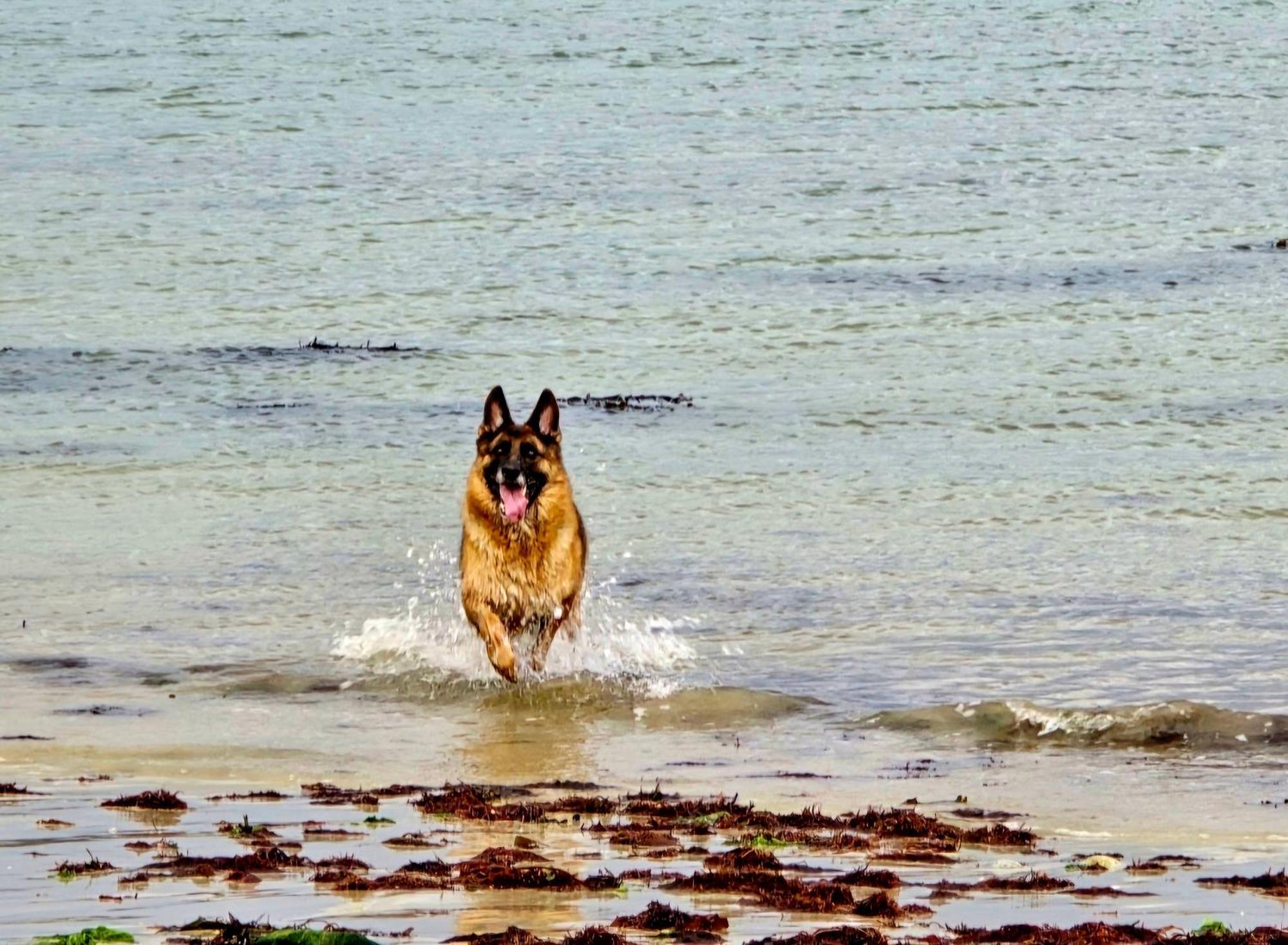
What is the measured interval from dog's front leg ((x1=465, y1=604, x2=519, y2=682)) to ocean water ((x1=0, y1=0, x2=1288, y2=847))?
0.12 meters

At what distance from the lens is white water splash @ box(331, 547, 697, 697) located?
453 inches

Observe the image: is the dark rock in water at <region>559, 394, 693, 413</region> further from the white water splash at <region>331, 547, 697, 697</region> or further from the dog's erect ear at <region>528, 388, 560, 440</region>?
the dog's erect ear at <region>528, 388, 560, 440</region>

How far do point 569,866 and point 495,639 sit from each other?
472 centimetres

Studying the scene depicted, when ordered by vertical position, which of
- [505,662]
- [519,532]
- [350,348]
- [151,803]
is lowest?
[151,803]

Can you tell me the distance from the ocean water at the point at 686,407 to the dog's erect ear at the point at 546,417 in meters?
1.09

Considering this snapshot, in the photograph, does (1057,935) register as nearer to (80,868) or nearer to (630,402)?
(80,868)

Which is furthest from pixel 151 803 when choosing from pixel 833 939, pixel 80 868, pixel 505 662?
pixel 505 662

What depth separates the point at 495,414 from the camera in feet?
38.5

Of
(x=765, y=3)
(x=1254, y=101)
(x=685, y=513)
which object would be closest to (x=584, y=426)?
(x=685, y=513)

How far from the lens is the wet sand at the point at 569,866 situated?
604cm

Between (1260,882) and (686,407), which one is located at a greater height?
(686,407)

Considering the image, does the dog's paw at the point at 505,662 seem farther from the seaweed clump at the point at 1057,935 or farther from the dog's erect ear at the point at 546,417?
the seaweed clump at the point at 1057,935

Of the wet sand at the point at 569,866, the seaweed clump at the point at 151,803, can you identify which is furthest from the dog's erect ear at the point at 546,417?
the seaweed clump at the point at 151,803

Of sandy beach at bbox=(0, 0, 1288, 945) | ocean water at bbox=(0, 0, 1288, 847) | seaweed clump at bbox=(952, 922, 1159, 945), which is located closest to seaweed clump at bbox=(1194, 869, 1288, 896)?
sandy beach at bbox=(0, 0, 1288, 945)
